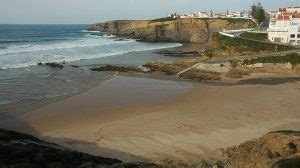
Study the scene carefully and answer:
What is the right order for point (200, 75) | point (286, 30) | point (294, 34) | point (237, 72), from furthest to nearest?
point (286, 30)
point (294, 34)
point (237, 72)
point (200, 75)

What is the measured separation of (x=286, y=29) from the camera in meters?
50.1

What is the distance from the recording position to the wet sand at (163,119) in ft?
55.8

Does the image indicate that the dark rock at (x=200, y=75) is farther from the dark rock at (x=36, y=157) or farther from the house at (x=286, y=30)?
the dark rock at (x=36, y=157)

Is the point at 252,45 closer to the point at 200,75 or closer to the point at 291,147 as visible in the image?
the point at 200,75

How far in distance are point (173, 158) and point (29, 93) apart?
48.0ft

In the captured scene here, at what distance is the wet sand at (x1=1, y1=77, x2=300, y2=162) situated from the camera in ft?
55.8

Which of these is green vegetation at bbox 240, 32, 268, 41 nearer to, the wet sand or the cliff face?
the cliff face

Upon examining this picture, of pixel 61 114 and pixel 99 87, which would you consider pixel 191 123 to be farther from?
pixel 99 87

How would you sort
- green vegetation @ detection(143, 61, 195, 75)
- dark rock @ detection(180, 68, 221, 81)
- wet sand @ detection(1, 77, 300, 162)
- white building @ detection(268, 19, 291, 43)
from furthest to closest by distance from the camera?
white building @ detection(268, 19, 291, 43) < green vegetation @ detection(143, 61, 195, 75) < dark rock @ detection(180, 68, 221, 81) < wet sand @ detection(1, 77, 300, 162)

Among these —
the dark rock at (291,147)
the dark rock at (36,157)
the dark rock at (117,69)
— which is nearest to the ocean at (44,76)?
the dark rock at (117,69)

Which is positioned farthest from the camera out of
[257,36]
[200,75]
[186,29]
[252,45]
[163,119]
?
[186,29]

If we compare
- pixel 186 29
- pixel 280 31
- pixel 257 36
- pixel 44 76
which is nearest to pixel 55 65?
pixel 44 76

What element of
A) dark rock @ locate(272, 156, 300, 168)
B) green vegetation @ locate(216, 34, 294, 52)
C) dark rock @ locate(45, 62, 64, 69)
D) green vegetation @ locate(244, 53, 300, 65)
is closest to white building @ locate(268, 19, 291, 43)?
green vegetation @ locate(216, 34, 294, 52)

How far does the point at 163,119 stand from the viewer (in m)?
21.2
